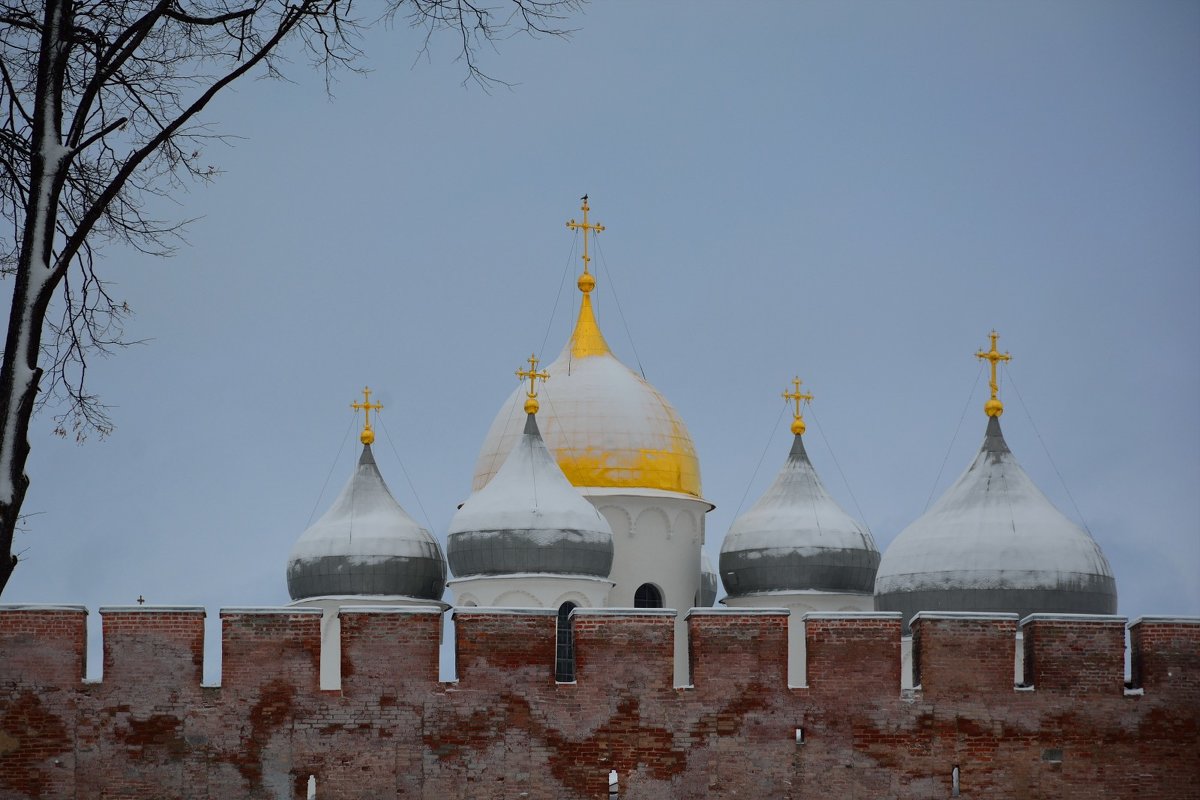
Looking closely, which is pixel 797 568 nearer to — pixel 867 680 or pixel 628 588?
pixel 628 588

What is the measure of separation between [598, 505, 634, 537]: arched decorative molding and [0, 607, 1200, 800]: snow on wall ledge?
1395cm

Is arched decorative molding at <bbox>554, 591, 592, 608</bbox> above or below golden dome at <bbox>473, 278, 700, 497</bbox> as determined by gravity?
below

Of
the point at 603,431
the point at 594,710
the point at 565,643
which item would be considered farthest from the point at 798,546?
the point at 594,710

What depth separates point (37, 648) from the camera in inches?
822

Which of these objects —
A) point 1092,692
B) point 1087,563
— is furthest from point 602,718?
point 1087,563

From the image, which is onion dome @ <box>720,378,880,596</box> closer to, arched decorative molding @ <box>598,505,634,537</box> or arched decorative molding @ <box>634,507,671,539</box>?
arched decorative molding @ <box>634,507,671,539</box>

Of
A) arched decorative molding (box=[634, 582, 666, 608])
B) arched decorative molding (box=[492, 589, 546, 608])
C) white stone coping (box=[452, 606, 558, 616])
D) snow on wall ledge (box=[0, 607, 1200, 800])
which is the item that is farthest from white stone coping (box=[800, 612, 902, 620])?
arched decorative molding (box=[634, 582, 666, 608])

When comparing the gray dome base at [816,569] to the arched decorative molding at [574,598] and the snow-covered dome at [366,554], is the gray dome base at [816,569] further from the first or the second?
the snow-covered dome at [366,554]

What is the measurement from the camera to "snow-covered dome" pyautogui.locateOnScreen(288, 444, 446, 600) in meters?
34.2

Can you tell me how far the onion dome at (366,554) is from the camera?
34.2 meters

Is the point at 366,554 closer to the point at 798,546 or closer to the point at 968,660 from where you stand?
the point at 798,546

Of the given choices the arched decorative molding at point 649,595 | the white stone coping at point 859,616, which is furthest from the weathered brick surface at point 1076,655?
the arched decorative molding at point 649,595

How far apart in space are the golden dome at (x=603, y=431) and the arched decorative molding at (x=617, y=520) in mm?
405

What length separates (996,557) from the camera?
29172mm
